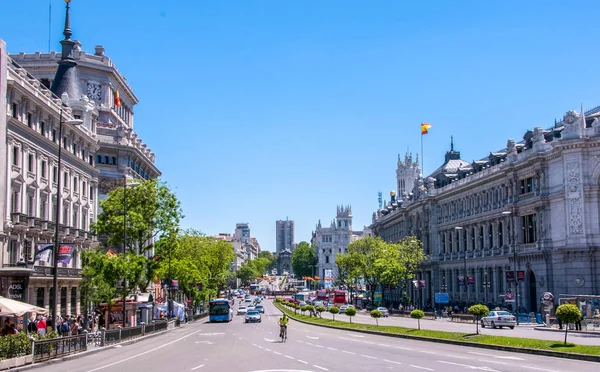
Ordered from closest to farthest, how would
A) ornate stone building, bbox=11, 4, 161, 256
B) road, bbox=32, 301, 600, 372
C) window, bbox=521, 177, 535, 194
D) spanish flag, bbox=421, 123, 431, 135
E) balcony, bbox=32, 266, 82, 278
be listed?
1. road, bbox=32, 301, 600, 372
2. balcony, bbox=32, 266, 82, 278
3. window, bbox=521, 177, 535, 194
4. ornate stone building, bbox=11, 4, 161, 256
5. spanish flag, bbox=421, 123, 431, 135

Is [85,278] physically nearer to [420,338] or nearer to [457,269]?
[420,338]

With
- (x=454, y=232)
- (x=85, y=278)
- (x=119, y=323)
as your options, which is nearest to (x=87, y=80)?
(x=85, y=278)

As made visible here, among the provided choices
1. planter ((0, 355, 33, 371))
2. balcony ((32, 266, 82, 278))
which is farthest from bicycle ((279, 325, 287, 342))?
balcony ((32, 266, 82, 278))

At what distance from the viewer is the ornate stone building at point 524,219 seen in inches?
2608

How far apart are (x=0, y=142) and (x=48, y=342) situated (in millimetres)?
16876

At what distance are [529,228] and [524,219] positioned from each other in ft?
5.49

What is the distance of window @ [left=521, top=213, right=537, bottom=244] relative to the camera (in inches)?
2916

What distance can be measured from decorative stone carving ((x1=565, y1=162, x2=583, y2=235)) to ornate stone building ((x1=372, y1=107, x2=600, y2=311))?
9 centimetres

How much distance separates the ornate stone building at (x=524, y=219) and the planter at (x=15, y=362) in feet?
164

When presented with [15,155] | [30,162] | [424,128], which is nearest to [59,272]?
[30,162]

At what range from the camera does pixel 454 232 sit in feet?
322

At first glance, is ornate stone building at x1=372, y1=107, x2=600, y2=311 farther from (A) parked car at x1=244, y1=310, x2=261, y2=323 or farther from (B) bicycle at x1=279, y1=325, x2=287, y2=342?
(B) bicycle at x1=279, y1=325, x2=287, y2=342

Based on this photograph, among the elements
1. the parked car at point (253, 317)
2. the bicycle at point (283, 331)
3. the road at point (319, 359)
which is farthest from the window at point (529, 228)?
the bicycle at point (283, 331)

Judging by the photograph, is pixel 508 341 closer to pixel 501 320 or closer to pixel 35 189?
pixel 501 320
